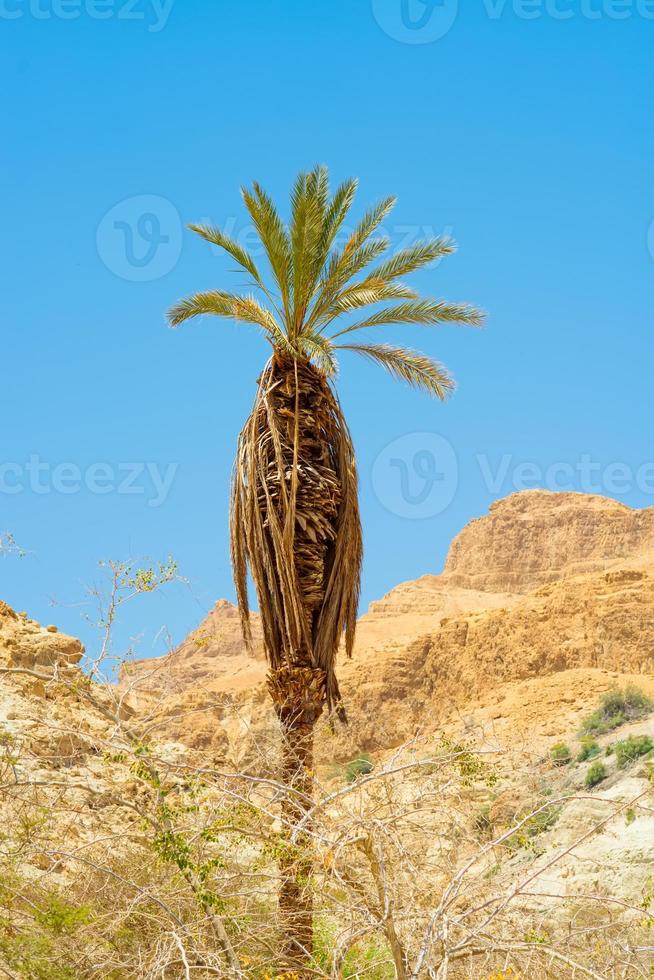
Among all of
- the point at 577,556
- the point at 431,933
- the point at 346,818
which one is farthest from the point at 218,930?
the point at 577,556

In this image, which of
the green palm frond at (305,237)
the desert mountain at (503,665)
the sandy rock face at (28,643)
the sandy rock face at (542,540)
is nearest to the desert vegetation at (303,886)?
the sandy rock face at (28,643)

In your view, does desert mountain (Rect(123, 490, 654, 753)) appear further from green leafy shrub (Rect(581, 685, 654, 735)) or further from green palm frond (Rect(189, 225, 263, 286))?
green palm frond (Rect(189, 225, 263, 286))

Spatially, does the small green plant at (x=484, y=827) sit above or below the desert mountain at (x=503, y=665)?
below

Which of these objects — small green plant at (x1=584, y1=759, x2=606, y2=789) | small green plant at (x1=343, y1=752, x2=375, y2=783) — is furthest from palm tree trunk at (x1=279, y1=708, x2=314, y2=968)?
small green plant at (x1=584, y1=759, x2=606, y2=789)

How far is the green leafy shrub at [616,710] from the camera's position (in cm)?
3145

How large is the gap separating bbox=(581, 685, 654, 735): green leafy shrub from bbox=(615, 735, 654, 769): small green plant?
5.55 meters

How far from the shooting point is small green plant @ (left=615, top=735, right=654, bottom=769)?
81.9 feet

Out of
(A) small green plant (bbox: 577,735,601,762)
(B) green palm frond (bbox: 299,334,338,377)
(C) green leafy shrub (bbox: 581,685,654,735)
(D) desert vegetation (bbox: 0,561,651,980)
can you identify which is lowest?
(D) desert vegetation (bbox: 0,561,651,980)

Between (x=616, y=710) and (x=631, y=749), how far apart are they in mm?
7446

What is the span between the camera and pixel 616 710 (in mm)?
32438

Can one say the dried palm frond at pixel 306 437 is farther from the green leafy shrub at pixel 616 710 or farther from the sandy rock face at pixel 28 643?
the green leafy shrub at pixel 616 710

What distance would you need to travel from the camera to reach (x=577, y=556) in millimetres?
79188

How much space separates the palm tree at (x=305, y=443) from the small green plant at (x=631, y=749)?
1419cm

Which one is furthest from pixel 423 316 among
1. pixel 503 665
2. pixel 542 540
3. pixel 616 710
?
pixel 542 540
